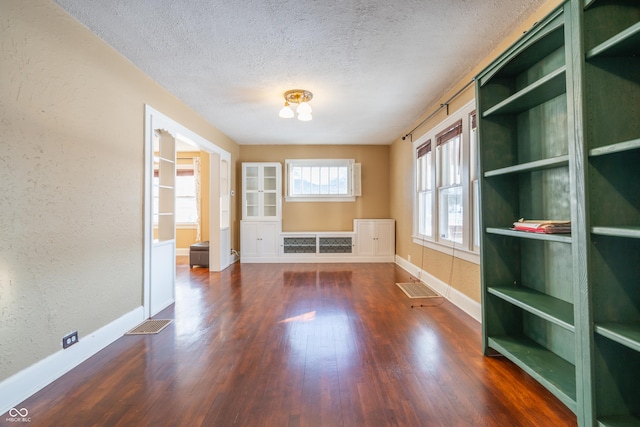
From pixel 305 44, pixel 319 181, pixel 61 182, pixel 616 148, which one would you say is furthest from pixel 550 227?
pixel 319 181

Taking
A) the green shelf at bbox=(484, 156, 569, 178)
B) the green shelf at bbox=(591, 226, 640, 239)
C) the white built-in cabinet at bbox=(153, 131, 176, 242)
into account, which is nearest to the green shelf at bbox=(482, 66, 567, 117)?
the green shelf at bbox=(484, 156, 569, 178)

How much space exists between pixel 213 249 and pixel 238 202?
1.40 m

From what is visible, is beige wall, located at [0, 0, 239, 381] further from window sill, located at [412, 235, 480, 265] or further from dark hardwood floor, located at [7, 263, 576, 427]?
window sill, located at [412, 235, 480, 265]

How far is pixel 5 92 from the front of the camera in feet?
5.51

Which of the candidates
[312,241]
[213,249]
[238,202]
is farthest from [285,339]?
[238,202]

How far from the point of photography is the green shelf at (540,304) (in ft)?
5.12

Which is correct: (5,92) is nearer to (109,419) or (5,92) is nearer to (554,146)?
(109,419)

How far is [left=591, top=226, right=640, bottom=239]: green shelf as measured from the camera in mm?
1134

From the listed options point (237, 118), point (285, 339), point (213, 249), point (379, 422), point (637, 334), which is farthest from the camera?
point (213, 249)

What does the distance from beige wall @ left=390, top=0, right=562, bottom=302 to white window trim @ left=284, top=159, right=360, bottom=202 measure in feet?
2.69

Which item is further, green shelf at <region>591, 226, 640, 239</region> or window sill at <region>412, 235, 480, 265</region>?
window sill at <region>412, 235, 480, 265</region>

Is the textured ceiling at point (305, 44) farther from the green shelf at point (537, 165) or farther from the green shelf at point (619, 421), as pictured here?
the green shelf at point (619, 421)

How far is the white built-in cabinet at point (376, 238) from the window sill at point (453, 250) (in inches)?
58.8

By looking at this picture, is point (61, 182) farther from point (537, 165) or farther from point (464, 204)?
point (464, 204)
